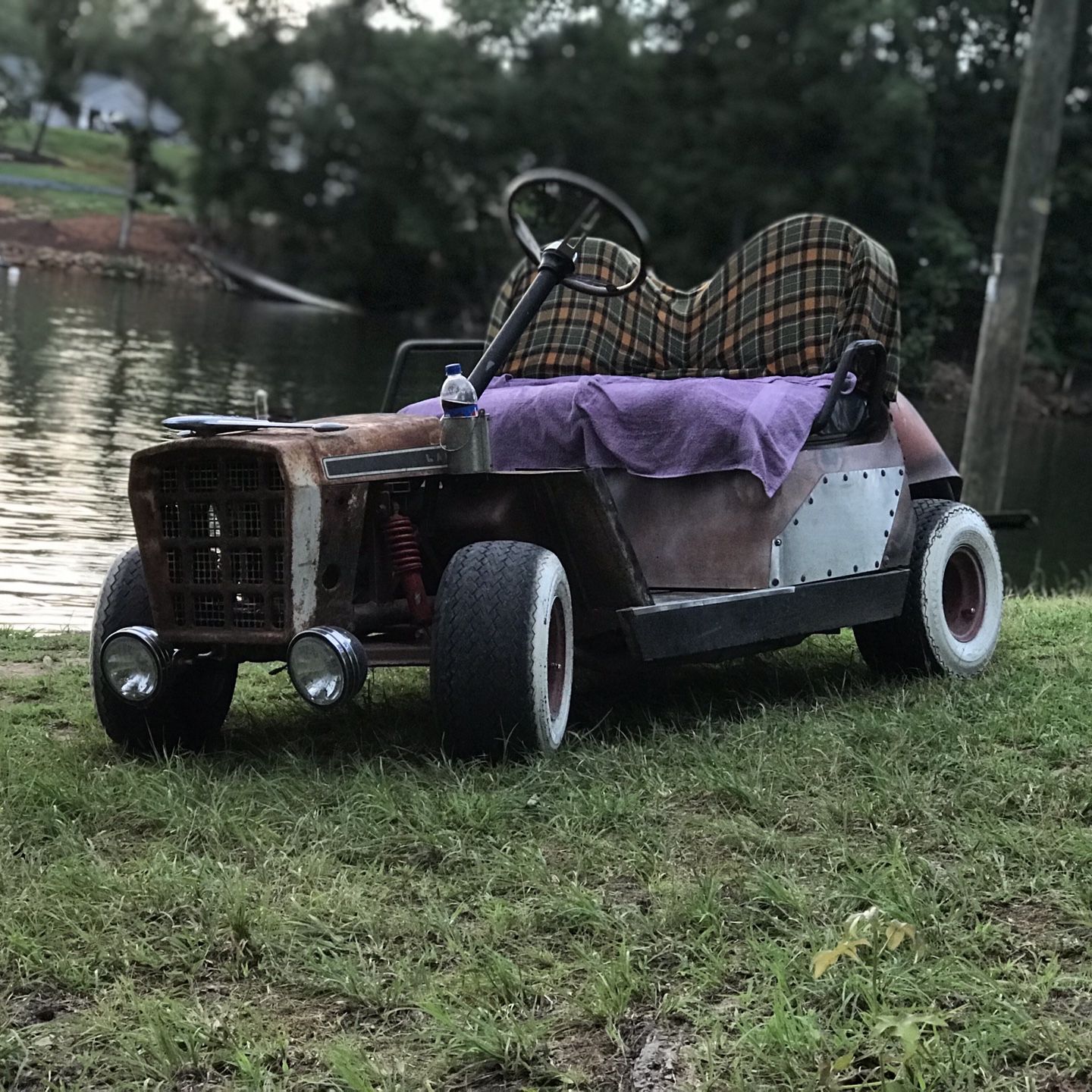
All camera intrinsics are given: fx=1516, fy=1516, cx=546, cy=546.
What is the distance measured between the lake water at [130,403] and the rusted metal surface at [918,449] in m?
3.56

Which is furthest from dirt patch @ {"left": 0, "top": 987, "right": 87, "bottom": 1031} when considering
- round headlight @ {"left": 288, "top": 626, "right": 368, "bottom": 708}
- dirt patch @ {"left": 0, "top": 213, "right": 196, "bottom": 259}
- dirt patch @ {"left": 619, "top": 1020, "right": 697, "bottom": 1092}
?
dirt patch @ {"left": 0, "top": 213, "right": 196, "bottom": 259}

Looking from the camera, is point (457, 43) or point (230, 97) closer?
point (230, 97)

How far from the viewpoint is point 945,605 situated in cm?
588

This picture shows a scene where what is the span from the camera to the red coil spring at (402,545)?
14.4 ft

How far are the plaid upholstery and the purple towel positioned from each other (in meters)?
0.74

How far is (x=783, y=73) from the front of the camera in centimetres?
3328

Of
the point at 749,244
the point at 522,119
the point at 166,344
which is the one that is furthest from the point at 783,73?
the point at 749,244

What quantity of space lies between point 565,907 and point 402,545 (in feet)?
4.98

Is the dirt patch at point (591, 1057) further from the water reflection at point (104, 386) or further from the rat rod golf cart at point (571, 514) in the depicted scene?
the water reflection at point (104, 386)

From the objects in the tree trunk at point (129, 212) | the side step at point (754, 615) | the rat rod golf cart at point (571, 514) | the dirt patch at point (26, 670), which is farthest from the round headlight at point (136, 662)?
the tree trunk at point (129, 212)

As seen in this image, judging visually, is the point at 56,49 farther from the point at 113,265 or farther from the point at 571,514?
the point at 571,514

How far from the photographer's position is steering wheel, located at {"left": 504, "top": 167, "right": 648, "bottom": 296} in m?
5.02

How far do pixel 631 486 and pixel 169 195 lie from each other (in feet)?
87.6

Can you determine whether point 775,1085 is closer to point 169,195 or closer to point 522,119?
point 169,195
